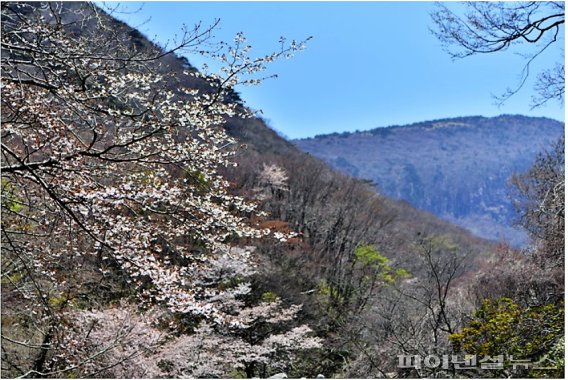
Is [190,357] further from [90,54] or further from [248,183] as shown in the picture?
[248,183]

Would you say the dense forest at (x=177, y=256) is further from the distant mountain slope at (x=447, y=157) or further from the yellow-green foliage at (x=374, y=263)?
the distant mountain slope at (x=447, y=157)

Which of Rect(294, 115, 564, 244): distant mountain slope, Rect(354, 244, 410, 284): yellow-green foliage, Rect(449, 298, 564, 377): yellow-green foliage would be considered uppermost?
Rect(294, 115, 564, 244): distant mountain slope

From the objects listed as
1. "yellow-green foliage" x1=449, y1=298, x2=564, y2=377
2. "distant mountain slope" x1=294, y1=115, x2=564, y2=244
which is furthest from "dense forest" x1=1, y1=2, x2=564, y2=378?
"distant mountain slope" x1=294, y1=115, x2=564, y2=244

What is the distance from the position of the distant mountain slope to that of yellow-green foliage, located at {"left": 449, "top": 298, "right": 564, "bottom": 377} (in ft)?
461

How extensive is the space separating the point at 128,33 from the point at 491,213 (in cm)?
16190

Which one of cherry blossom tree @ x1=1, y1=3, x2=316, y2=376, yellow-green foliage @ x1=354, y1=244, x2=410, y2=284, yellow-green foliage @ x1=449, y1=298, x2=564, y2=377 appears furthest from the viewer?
yellow-green foliage @ x1=354, y1=244, x2=410, y2=284

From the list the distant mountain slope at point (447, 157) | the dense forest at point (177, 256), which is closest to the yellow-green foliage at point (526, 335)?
the dense forest at point (177, 256)

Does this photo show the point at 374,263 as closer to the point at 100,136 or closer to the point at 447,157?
the point at 100,136

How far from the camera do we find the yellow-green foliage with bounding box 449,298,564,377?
5105 millimetres

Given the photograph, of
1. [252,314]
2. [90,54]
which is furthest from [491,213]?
[90,54]

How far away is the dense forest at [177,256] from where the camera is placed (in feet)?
12.2

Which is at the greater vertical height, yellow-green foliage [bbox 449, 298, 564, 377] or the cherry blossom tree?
the cherry blossom tree

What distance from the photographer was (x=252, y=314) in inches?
516

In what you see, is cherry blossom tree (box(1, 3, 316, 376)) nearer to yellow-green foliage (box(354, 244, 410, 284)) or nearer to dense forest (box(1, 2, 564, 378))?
dense forest (box(1, 2, 564, 378))
